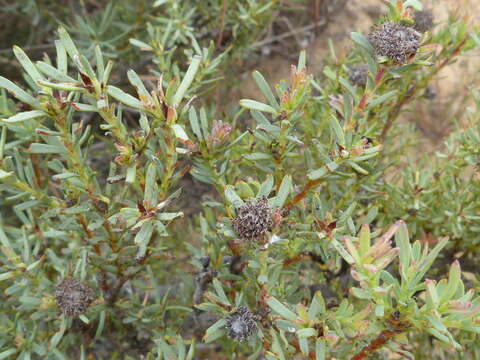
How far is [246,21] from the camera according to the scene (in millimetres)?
2373

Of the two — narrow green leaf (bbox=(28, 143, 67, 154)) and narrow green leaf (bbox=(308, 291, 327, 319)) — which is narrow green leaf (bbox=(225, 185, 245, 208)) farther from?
narrow green leaf (bbox=(28, 143, 67, 154))

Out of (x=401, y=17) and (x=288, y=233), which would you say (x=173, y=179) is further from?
(x=401, y=17)

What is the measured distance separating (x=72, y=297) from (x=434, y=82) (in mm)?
2560

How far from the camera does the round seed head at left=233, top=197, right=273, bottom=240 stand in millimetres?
1072

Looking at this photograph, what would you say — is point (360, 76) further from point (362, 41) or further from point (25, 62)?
point (25, 62)

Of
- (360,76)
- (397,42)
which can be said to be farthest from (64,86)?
(360,76)

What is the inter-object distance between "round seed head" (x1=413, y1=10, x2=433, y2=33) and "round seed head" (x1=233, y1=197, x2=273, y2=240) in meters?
1.18

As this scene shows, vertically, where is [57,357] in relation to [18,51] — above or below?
below

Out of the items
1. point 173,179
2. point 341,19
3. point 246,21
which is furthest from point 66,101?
point 341,19

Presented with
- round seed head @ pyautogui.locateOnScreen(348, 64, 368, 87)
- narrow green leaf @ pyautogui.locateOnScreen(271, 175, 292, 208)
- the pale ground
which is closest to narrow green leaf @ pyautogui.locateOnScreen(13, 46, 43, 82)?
narrow green leaf @ pyautogui.locateOnScreen(271, 175, 292, 208)

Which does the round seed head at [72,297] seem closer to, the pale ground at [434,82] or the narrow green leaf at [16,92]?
the narrow green leaf at [16,92]

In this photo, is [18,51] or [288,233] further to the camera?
[288,233]

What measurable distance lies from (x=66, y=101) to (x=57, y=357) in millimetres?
858

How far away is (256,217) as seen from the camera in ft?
3.52
